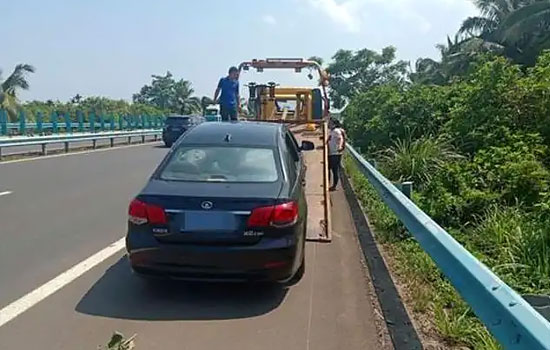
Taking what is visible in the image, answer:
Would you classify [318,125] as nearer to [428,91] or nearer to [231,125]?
[231,125]

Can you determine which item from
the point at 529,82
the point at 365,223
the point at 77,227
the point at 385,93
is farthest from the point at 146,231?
the point at 385,93

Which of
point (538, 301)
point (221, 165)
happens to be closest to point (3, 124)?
point (221, 165)

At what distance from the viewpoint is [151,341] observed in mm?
5133

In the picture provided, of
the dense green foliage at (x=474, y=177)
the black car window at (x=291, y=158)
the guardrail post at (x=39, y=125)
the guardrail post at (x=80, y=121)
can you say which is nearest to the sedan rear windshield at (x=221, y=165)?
the black car window at (x=291, y=158)

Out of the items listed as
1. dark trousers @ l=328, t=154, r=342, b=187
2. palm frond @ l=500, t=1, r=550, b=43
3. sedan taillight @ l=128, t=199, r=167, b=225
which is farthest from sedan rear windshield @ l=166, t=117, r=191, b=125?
sedan taillight @ l=128, t=199, r=167, b=225

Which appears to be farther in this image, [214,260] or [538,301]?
[214,260]

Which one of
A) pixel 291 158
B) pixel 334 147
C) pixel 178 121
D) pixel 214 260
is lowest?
pixel 178 121

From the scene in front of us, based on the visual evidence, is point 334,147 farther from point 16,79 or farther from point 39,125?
point 16,79

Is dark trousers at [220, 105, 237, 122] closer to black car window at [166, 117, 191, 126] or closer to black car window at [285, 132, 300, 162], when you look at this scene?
black car window at [285, 132, 300, 162]

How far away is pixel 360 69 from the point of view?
81.4 metres

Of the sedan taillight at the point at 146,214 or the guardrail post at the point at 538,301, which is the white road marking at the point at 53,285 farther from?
the guardrail post at the point at 538,301

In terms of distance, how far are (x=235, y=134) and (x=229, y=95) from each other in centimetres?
749

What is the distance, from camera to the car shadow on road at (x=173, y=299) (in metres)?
5.86

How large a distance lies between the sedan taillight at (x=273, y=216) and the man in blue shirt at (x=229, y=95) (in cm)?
891
